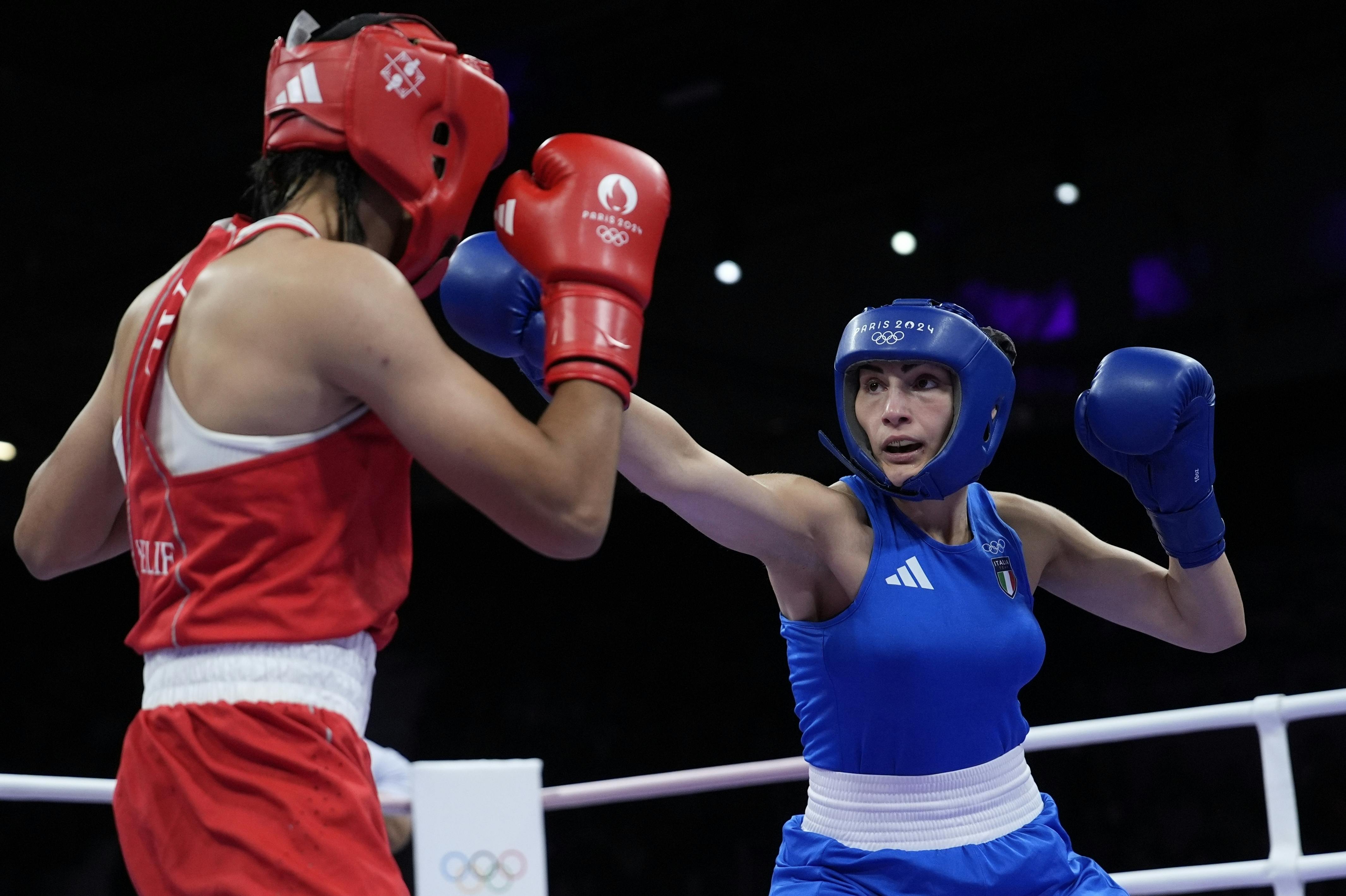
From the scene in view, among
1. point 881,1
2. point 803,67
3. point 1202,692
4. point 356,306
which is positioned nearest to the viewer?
point 356,306

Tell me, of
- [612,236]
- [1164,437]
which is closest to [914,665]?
[1164,437]

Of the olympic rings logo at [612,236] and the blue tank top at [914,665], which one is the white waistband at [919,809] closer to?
the blue tank top at [914,665]

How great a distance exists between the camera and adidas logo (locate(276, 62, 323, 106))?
4.40ft

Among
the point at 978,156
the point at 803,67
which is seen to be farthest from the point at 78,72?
the point at 978,156

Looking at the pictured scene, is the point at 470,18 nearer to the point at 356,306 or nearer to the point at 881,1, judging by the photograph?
the point at 881,1

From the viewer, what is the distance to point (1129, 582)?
2424 millimetres

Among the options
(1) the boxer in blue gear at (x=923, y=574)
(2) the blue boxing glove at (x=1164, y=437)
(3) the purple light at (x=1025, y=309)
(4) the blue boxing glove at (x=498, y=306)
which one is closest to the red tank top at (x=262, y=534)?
(4) the blue boxing glove at (x=498, y=306)

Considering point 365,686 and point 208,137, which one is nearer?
point 365,686

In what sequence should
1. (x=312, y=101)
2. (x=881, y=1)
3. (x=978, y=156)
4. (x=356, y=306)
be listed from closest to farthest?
(x=356, y=306) < (x=312, y=101) < (x=881, y=1) < (x=978, y=156)

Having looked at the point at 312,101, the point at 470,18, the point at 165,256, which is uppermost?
the point at 470,18

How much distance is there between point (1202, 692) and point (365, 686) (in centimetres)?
696

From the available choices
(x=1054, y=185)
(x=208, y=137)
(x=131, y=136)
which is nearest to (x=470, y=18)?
(x=208, y=137)

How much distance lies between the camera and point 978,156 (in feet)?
22.0

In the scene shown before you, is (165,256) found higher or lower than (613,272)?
higher
